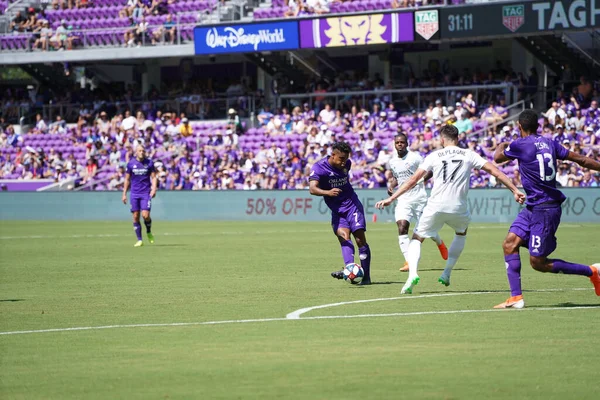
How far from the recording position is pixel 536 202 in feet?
38.8

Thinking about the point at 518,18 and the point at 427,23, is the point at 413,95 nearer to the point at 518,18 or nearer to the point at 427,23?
the point at 427,23

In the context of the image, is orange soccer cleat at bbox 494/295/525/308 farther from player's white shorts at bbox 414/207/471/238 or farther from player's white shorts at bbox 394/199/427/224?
player's white shorts at bbox 394/199/427/224

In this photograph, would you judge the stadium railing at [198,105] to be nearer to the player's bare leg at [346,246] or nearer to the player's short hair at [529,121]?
the player's bare leg at [346,246]

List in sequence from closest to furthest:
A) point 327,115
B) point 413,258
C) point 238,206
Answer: point 413,258
point 238,206
point 327,115

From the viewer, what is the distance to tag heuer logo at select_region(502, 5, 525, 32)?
40.3 meters

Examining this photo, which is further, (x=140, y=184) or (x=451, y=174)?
(x=140, y=184)

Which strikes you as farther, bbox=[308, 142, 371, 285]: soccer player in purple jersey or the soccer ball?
bbox=[308, 142, 371, 285]: soccer player in purple jersey

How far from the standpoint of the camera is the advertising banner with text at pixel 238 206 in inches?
1397

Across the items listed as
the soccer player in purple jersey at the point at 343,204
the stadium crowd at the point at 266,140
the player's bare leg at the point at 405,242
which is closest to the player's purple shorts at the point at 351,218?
the soccer player in purple jersey at the point at 343,204

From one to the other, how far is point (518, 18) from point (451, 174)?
28.7 meters

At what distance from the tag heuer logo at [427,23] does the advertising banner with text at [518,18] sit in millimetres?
276

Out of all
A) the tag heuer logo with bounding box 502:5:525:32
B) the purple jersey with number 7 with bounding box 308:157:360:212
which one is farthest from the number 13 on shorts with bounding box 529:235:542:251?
the tag heuer logo with bounding box 502:5:525:32

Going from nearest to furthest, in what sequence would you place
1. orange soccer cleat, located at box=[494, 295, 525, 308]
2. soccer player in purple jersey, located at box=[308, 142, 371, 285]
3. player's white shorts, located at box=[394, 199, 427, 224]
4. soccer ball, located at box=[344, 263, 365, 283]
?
orange soccer cleat, located at box=[494, 295, 525, 308]
soccer ball, located at box=[344, 263, 365, 283]
soccer player in purple jersey, located at box=[308, 142, 371, 285]
player's white shorts, located at box=[394, 199, 427, 224]

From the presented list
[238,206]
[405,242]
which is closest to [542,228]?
[405,242]
